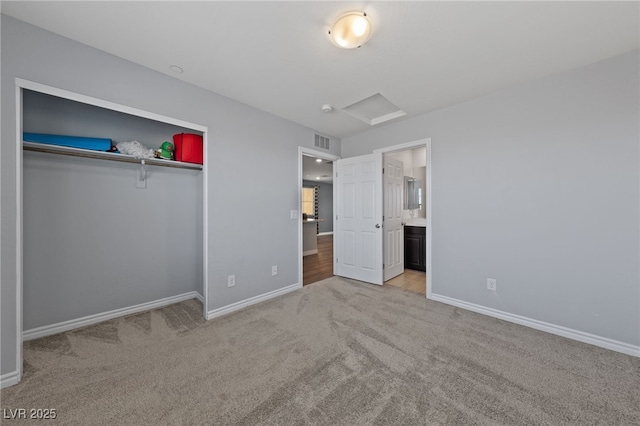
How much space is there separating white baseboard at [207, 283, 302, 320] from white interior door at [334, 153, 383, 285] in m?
1.05

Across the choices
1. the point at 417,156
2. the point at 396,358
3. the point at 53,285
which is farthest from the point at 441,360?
the point at 417,156

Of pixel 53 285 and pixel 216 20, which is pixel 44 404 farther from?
pixel 216 20

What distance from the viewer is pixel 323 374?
5.57ft

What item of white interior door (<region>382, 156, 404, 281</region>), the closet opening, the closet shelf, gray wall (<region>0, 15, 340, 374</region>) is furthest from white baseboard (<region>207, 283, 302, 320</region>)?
the closet shelf

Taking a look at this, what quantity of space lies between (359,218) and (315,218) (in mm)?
4494

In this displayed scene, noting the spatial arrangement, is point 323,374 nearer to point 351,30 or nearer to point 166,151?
point 351,30

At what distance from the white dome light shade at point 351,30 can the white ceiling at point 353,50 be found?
50mm

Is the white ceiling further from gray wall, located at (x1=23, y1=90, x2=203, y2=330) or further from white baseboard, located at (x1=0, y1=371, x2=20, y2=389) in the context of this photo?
white baseboard, located at (x1=0, y1=371, x2=20, y2=389)

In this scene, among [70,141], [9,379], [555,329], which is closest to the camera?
[9,379]

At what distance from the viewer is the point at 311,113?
318 cm

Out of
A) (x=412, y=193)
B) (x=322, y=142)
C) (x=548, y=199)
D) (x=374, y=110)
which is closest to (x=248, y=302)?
(x=322, y=142)

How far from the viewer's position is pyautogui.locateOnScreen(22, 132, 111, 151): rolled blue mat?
6.55 ft

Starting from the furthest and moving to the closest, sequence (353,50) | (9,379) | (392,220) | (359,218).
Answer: (392,220) < (359,218) < (353,50) < (9,379)

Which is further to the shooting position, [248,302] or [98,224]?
[248,302]
